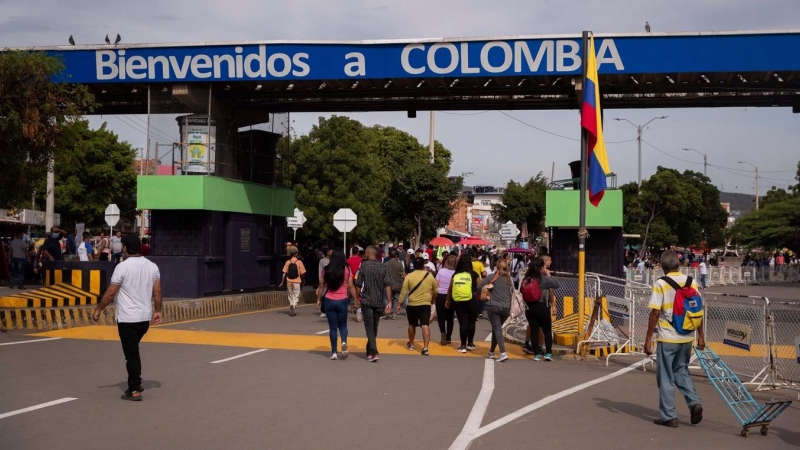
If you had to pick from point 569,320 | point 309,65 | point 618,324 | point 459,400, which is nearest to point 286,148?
point 309,65

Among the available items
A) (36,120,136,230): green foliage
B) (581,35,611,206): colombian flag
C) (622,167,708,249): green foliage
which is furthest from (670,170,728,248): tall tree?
(581,35,611,206): colombian flag

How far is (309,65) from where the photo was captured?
72.4 feet

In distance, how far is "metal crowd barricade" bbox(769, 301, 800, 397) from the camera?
11.3 meters

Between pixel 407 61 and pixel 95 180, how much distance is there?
40760 millimetres

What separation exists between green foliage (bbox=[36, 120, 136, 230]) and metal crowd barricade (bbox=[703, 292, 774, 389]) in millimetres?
48307

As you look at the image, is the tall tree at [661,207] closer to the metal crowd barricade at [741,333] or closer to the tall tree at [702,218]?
the tall tree at [702,218]

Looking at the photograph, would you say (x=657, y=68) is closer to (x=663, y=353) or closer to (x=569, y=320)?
(x=569, y=320)

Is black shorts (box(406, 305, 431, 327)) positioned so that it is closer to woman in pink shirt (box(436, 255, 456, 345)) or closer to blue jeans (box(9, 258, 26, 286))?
woman in pink shirt (box(436, 255, 456, 345))

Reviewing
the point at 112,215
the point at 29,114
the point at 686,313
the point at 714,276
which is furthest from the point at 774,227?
the point at 686,313

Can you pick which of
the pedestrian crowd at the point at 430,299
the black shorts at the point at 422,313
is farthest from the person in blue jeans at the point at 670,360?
the black shorts at the point at 422,313

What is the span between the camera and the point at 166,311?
19.3 meters

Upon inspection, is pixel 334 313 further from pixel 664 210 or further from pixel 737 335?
pixel 664 210

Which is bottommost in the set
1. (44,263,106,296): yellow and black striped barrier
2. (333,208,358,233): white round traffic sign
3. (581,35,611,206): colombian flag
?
(44,263,106,296): yellow and black striped barrier

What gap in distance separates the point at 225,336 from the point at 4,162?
234 inches
